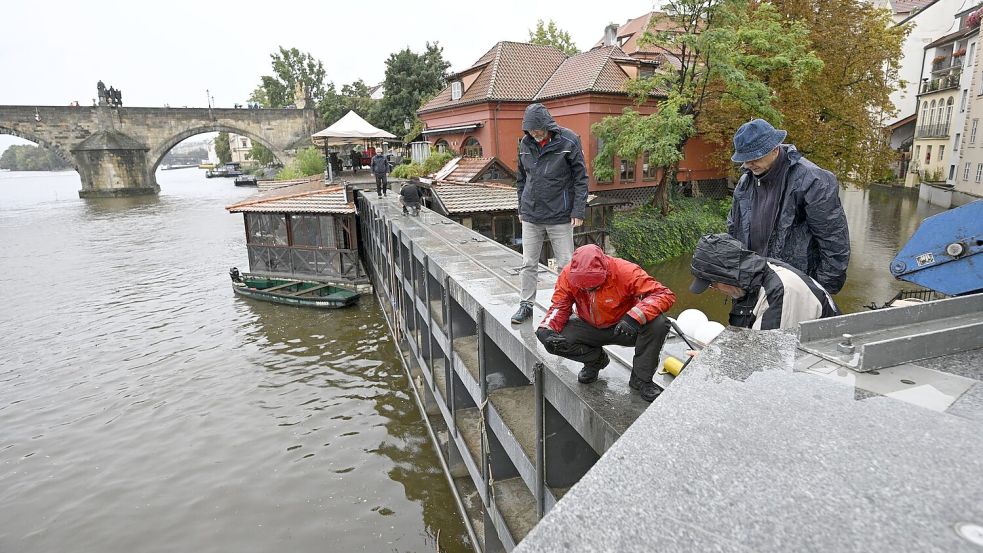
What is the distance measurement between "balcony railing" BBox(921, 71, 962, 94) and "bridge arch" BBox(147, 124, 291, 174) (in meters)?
55.5

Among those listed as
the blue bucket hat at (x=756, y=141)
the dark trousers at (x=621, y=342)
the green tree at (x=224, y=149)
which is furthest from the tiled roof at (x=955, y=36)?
the green tree at (x=224, y=149)

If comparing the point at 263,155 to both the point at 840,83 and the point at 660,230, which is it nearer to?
the point at 660,230

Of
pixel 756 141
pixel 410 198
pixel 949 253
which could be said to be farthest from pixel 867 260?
pixel 756 141

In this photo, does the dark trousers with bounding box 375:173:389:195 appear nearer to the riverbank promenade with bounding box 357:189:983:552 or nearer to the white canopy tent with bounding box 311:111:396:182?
the white canopy tent with bounding box 311:111:396:182

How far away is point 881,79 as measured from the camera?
24797 mm

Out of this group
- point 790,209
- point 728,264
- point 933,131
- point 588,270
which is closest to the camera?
point 728,264

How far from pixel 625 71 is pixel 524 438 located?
80.7ft

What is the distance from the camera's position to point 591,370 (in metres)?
4.46

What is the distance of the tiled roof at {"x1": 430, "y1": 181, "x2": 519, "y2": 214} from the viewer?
18375 mm

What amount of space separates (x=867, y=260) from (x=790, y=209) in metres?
25.3

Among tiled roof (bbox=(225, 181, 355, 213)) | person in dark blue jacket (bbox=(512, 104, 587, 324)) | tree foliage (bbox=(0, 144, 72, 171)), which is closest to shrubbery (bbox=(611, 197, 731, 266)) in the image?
tiled roof (bbox=(225, 181, 355, 213))

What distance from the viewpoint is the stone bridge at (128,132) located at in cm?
5062

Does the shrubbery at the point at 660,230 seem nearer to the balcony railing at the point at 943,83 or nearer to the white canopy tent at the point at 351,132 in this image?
the white canopy tent at the point at 351,132

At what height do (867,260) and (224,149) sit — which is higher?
(224,149)
